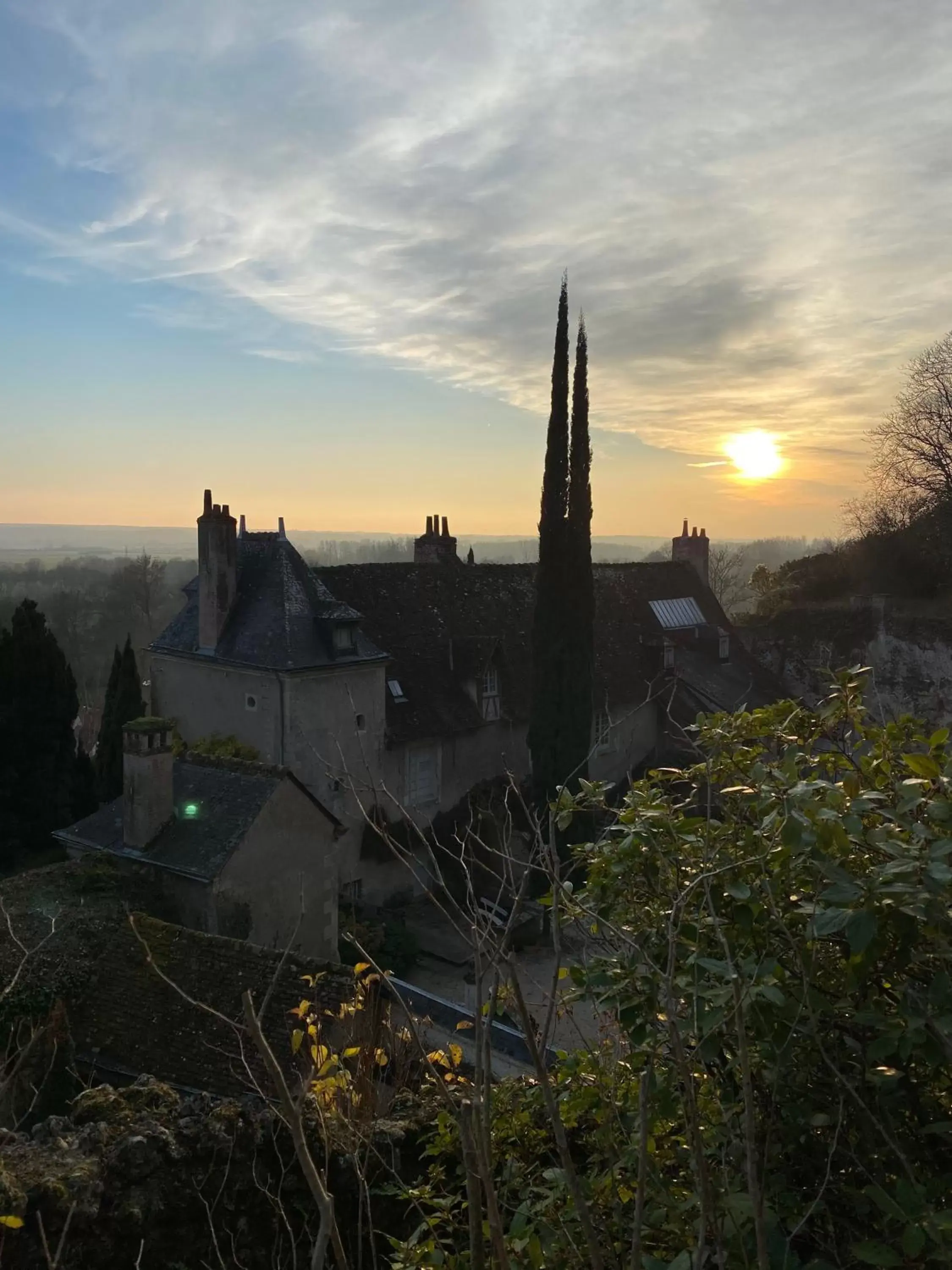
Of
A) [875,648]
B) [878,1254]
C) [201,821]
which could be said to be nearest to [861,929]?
[878,1254]

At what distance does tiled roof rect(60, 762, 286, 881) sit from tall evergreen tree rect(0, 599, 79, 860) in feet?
20.1

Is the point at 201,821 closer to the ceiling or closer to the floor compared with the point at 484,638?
closer to the floor

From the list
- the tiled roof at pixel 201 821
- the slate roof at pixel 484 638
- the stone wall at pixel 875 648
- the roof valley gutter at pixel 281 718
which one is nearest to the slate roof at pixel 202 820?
the tiled roof at pixel 201 821

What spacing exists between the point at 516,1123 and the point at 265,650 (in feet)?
54.6

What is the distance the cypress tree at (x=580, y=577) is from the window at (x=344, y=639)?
5.34 meters

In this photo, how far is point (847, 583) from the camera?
33812 millimetres

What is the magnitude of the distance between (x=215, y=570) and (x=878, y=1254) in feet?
65.6

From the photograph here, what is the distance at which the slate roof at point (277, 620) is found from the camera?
1981 centimetres

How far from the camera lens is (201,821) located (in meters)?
14.3

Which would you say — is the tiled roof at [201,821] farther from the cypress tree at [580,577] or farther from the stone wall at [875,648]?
the stone wall at [875,648]

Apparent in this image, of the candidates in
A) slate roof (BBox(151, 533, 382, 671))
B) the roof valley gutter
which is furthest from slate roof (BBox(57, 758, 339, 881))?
slate roof (BBox(151, 533, 382, 671))

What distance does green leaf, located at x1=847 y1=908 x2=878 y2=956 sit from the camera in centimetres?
251

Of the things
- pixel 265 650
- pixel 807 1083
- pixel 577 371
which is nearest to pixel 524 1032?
pixel 807 1083

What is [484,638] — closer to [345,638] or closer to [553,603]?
[553,603]
